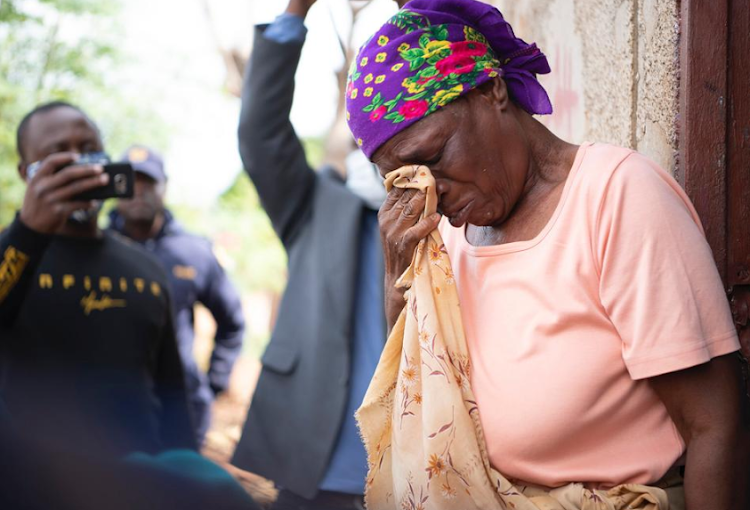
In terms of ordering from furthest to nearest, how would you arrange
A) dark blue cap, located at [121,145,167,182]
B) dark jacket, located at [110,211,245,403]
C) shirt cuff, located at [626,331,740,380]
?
dark blue cap, located at [121,145,167,182]
dark jacket, located at [110,211,245,403]
shirt cuff, located at [626,331,740,380]

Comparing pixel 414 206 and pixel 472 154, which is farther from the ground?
pixel 472 154

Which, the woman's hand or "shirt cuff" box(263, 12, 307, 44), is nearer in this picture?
the woman's hand

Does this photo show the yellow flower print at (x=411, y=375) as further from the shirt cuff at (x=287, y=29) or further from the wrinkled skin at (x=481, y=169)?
the shirt cuff at (x=287, y=29)

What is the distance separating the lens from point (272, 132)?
10.9 ft

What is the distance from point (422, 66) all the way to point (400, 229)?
1.24ft

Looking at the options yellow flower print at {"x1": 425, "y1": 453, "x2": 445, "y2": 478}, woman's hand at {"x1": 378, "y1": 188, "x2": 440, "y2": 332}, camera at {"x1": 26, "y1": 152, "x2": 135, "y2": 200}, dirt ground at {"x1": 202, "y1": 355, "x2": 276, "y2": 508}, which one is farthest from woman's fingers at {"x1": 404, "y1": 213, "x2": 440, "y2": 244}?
camera at {"x1": 26, "y1": 152, "x2": 135, "y2": 200}

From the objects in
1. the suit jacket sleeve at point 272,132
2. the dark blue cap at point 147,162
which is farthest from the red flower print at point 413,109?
the dark blue cap at point 147,162

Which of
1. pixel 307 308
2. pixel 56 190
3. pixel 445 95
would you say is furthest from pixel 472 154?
pixel 56 190

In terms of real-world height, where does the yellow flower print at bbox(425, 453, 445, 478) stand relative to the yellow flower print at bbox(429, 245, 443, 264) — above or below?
below

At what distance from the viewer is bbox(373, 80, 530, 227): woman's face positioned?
6.22 feet

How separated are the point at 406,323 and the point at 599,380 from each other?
0.47 meters

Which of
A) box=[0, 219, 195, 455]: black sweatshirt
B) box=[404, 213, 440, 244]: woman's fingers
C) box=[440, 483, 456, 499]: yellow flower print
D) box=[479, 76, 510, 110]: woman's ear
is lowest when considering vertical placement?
box=[0, 219, 195, 455]: black sweatshirt

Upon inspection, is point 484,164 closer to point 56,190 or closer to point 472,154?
point 472,154

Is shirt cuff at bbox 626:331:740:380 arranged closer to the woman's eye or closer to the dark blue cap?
the woman's eye
